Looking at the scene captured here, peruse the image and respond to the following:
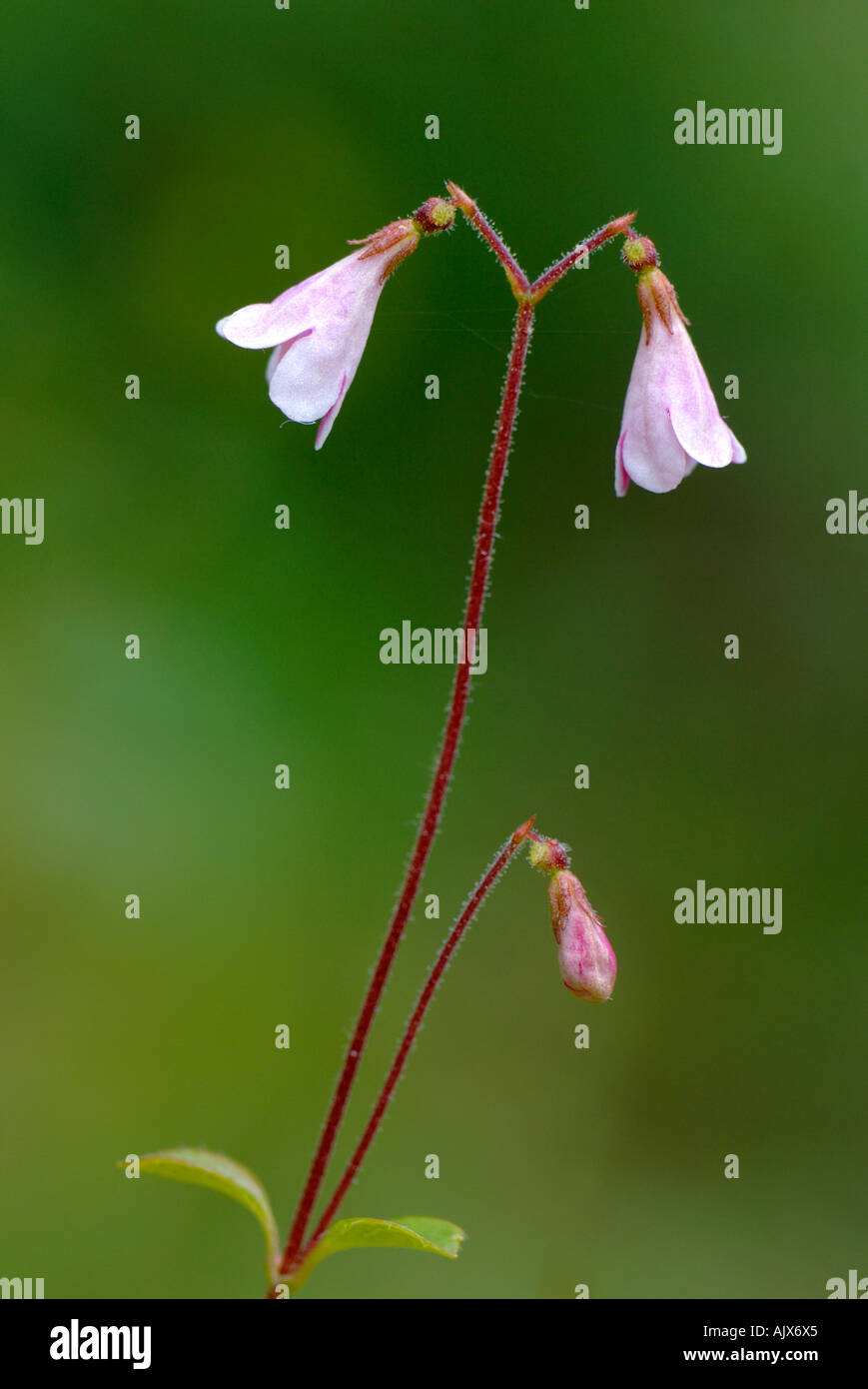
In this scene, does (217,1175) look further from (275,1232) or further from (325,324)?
(325,324)

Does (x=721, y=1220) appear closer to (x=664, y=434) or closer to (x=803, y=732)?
(x=803, y=732)

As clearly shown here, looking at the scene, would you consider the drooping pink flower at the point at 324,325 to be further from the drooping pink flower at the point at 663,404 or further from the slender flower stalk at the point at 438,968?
the slender flower stalk at the point at 438,968

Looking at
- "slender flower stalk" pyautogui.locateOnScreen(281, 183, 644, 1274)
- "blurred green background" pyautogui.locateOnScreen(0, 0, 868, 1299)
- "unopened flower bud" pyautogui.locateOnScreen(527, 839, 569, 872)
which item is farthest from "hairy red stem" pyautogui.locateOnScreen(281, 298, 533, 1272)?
"blurred green background" pyautogui.locateOnScreen(0, 0, 868, 1299)

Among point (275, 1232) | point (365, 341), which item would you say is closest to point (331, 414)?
point (365, 341)

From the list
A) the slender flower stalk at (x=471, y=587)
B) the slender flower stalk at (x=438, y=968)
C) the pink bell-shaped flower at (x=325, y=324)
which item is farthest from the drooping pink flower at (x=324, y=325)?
the slender flower stalk at (x=438, y=968)

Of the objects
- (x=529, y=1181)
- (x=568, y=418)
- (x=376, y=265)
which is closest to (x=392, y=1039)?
(x=529, y=1181)

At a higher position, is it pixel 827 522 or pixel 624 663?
pixel 827 522

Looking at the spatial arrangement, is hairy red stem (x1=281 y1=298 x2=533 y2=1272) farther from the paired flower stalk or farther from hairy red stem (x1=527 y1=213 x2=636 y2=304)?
the paired flower stalk
